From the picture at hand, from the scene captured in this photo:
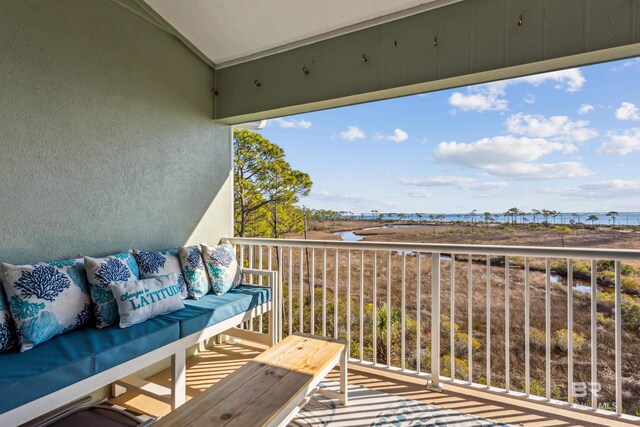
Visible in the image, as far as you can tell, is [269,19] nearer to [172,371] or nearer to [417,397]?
[172,371]

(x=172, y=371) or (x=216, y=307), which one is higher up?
(x=216, y=307)

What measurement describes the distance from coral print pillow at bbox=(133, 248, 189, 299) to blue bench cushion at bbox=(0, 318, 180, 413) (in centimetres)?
48

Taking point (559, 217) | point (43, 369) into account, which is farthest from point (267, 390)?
point (559, 217)

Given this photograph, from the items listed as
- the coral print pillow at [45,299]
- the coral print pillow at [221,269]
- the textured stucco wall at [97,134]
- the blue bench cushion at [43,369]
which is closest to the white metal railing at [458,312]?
the coral print pillow at [221,269]

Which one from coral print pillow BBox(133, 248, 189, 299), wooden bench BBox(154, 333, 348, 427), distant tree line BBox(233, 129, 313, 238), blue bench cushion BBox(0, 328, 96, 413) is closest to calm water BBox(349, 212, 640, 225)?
distant tree line BBox(233, 129, 313, 238)

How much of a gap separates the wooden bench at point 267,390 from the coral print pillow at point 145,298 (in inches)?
32.1

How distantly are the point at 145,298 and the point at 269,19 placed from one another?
2.38 meters

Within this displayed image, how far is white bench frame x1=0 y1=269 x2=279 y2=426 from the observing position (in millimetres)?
1347

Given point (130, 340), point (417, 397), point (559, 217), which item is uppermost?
point (559, 217)

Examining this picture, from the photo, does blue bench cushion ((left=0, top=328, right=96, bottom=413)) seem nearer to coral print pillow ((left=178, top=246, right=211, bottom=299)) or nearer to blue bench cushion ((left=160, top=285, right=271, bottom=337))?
blue bench cushion ((left=160, top=285, right=271, bottom=337))

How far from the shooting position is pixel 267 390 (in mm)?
1458

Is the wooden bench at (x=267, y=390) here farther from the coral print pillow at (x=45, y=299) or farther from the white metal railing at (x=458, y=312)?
the coral print pillow at (x=45, y=299)

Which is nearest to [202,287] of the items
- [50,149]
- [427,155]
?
[50,149]

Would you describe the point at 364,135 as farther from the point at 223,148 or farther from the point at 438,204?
the point at 223,148
